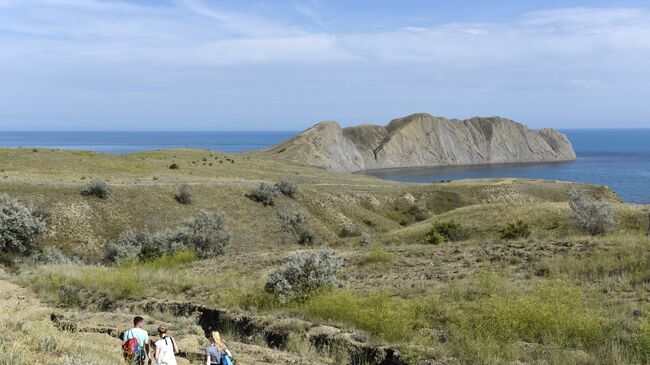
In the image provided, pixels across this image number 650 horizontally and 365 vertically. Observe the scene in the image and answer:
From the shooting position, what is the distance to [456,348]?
32.8 feet

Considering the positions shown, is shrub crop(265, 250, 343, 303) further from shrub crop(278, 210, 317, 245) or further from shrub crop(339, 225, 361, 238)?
shrub crop(339, 225, 361, 238)

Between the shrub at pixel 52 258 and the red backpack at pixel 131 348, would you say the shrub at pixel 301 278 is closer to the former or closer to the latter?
the red backpack at pixel 131 348

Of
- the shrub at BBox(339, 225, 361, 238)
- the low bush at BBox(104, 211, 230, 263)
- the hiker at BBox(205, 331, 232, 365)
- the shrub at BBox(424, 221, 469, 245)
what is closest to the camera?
the hiker at BBox(205, 331, 232, 365)

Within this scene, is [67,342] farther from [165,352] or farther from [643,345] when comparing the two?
[643,345]

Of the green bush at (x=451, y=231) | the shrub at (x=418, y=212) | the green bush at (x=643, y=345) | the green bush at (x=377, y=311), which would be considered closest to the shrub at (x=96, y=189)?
the green bush at (x=451, y=231)

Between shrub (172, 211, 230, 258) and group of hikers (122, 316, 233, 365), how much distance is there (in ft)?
61.4

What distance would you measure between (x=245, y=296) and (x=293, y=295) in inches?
60.4

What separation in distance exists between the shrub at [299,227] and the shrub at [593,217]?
71.1 ft

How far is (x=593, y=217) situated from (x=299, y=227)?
26040 millimetres

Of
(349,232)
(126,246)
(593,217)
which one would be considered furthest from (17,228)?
(593,217)

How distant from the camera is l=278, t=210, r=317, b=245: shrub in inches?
1744

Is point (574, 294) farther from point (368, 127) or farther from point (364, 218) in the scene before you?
point (368, 127)

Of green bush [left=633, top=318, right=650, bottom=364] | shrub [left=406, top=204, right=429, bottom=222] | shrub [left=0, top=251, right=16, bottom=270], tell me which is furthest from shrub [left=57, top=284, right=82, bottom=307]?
shrub [left=406, top=204, right=429, bottom=222]

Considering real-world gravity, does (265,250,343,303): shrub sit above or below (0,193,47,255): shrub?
above
